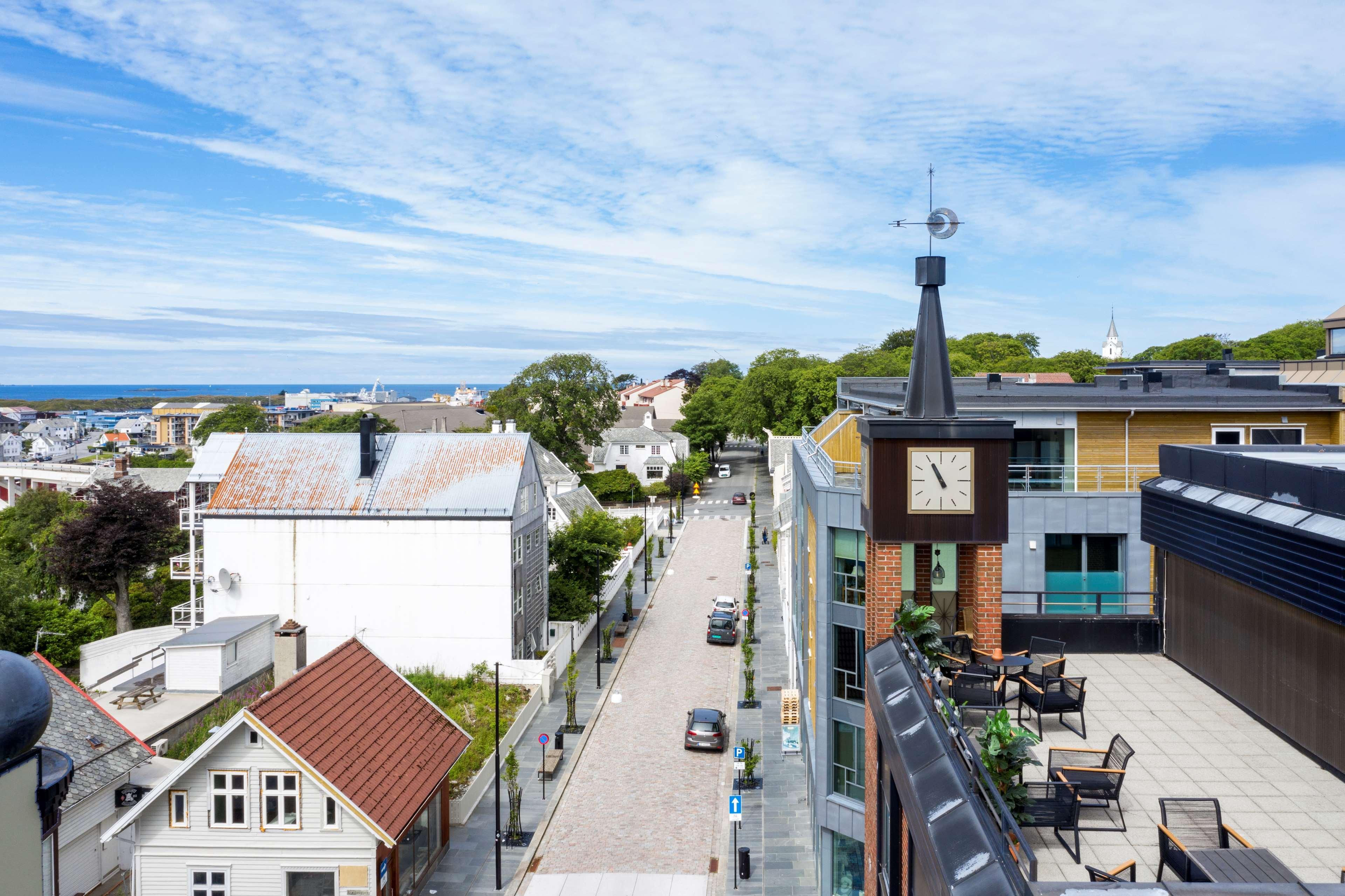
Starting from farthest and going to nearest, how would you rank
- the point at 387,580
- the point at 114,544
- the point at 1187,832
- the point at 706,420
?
the point at 706,420 → the point at 114,544 → the point at 387,580 → the point at 1187,832

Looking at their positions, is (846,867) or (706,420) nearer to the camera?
(846,867)

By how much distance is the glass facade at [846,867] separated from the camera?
62.5ft

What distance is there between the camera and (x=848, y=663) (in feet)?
60.6

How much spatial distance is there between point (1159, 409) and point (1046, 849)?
19117mm

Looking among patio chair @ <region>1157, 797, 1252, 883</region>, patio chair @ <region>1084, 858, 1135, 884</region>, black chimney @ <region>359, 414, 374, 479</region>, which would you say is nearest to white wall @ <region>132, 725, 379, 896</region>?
patio chair @ <region>1084, 858, 1135, 884</region>

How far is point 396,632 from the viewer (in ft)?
116

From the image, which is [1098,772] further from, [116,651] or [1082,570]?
[116,651]

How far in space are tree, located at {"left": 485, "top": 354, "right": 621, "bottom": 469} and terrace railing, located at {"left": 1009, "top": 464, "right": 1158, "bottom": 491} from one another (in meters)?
62.5

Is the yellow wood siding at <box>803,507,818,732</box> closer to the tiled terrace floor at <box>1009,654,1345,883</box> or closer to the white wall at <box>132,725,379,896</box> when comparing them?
the tiled terrace floor at <box>1009,654,1345,883</box>

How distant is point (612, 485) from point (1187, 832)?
79312mm

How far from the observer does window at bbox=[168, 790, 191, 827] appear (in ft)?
62.1

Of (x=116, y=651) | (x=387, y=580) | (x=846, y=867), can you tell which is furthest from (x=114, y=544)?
(x=846, y=867)

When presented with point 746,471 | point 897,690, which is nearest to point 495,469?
point 897,690

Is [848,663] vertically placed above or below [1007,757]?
below
